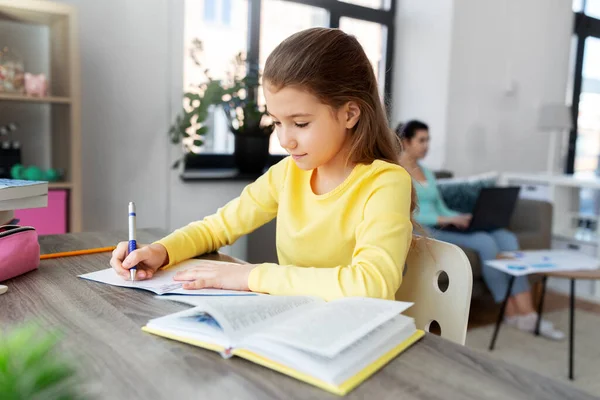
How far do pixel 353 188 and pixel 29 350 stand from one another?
2.67 feet

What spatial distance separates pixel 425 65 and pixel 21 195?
335cm

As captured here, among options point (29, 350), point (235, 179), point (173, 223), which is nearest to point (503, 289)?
point (235, 179)

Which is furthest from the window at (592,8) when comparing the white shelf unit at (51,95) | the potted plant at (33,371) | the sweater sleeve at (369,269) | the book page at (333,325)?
the potted plant at (33,371)

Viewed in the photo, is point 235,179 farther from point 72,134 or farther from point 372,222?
point 372,222

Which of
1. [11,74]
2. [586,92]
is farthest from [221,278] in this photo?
[586,92]

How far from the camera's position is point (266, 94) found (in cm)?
98

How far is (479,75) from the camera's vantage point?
3895 millimetres

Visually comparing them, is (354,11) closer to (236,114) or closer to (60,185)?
(236,114)

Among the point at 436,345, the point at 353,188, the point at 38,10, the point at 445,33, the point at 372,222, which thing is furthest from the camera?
the point at 445,33

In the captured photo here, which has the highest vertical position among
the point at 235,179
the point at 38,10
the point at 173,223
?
the point at 38,10

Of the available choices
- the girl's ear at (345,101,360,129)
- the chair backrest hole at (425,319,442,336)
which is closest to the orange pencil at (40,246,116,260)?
the girl's ear at (345,101,360,129)

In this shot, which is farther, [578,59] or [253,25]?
[578,59]

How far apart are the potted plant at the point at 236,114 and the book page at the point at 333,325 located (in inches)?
85.9

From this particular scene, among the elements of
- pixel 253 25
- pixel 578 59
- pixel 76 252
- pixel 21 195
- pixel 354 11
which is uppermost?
pixel 354 11
